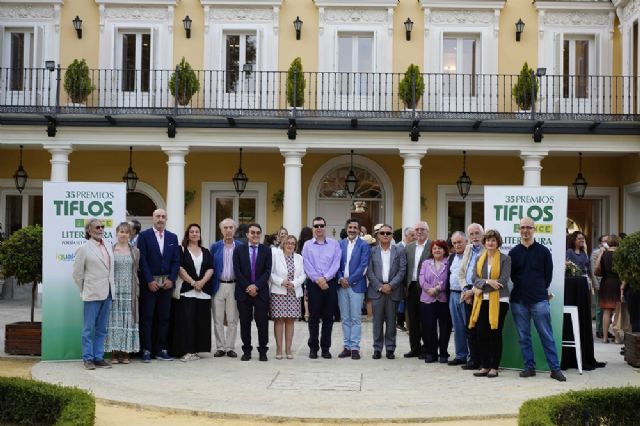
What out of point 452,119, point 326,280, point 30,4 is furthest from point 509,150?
point 30,4

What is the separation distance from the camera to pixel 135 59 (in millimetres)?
20453

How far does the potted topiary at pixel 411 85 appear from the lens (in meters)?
18.6

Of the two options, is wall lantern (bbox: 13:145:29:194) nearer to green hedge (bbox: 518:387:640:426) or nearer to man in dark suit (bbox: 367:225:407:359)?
man in dark suit (bbox: 367:225:407:359)

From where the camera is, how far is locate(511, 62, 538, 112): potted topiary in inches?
732

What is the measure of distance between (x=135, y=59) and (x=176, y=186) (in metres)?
4.07

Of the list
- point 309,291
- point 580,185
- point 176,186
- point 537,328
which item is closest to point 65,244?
point 309,291

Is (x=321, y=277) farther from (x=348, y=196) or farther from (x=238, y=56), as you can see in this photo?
(x=238, y=56)

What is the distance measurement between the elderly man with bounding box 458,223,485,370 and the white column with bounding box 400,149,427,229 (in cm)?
797

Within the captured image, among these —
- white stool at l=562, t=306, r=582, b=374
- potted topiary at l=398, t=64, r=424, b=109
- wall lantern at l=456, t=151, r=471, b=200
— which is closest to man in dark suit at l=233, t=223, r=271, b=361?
white stool at l=562, t=306, r=582, b=374

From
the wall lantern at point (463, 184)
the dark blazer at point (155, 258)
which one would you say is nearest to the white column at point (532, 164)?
the wall lantern at point (463, 184)

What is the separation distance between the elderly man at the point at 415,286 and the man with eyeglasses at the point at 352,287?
623 mm

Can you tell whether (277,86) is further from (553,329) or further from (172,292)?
(553,329)

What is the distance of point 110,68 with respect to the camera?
2012 cm

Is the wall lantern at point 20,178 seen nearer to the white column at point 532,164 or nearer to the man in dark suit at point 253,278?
the man in dark suit at point 253,278
